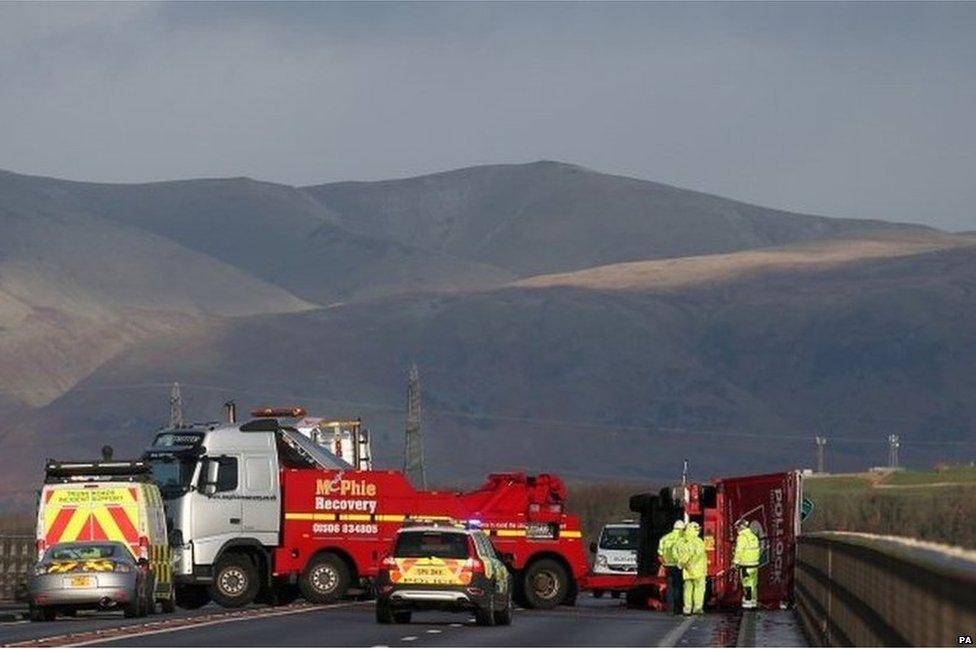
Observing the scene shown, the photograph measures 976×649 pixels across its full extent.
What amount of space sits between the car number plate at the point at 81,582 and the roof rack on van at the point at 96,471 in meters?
3.35

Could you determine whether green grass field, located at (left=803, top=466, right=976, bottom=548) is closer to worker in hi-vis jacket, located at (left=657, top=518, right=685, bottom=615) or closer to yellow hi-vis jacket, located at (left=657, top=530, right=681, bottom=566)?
worker in hi-vis jacket, located at (left=657, top=518, right=685, bottom=615)

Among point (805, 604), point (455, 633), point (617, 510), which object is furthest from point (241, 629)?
point (617, 510)

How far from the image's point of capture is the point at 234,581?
4981cm

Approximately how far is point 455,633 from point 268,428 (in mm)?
13281

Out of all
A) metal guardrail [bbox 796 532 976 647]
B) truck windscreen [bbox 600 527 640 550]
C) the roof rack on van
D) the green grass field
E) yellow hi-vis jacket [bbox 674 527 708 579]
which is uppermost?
the green grass field

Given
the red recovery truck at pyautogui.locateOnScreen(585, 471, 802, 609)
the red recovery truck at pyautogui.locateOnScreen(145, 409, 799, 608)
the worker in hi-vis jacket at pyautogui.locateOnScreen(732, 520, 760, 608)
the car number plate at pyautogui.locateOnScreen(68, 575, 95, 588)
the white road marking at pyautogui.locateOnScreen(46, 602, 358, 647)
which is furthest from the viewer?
the red recovery truck at pyautogui.locateOnScreen(145, 409, 799, 608)

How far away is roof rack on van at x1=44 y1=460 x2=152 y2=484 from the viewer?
4462cm

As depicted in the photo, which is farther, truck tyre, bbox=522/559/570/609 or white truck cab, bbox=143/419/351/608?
truck tyre, bbox=522/559/570/609

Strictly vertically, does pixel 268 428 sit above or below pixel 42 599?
above

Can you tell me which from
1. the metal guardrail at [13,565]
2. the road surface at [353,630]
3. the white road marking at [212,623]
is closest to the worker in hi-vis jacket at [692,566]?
the road surface at [353,630]

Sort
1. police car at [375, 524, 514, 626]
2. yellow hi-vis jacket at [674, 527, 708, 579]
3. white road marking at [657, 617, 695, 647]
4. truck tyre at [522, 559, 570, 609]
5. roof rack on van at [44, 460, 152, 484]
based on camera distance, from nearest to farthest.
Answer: white road marking at [657, 617, 695, 647] → police car at [375, 524, 514, 626] → roof rack on van at [44, 460, 152, 484] → yellow hi-vis jacket at [674, 527, 708, 579] → truck tyre at [522, 559, 570, 609]

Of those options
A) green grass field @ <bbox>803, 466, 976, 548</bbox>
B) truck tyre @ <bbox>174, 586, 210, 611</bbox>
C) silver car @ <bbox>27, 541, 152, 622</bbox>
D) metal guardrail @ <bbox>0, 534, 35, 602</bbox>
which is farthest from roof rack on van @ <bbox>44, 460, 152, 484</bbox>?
green grass field @ <bbox>803, 466, 976, 548</bbox>

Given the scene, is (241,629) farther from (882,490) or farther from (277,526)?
(882,490)

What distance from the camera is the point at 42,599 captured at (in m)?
41.5
